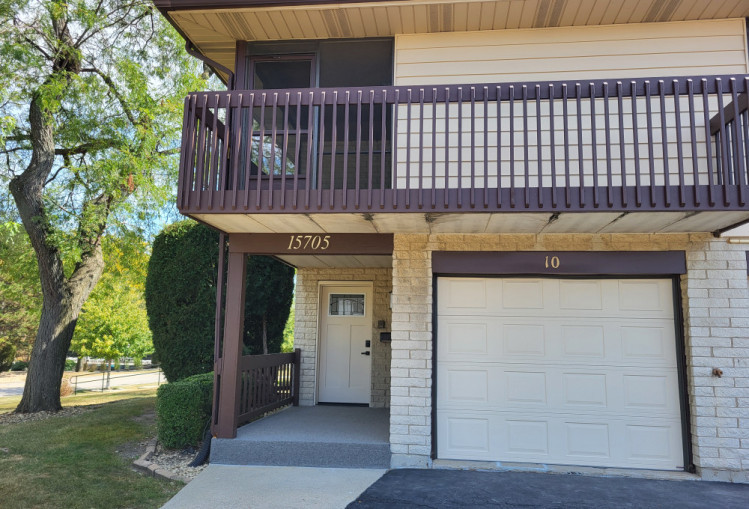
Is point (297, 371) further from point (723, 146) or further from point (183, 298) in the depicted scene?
point (723, 146)

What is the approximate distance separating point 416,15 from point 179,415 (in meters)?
5.75

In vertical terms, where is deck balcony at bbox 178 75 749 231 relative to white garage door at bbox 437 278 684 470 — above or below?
above

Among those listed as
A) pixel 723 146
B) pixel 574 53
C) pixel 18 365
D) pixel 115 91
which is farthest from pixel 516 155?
pixel 18 365

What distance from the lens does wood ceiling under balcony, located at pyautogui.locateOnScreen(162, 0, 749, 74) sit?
19.4 feet

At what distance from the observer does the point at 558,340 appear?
19.6 ft

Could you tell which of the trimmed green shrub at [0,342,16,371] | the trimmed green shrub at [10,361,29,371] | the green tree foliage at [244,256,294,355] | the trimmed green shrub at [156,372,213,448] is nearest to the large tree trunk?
the green tree foliage at [244,256,294,355]

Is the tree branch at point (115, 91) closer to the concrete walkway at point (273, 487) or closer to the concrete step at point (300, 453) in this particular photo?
the concrete step at point (300, 453)

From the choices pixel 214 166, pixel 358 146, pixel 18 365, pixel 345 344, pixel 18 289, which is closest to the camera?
pixel 358 146

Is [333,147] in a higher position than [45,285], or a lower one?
higher

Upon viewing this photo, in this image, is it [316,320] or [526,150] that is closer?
[526,150]

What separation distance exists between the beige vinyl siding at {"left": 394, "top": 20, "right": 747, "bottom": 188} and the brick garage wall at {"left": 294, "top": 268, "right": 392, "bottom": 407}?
3.34 metres

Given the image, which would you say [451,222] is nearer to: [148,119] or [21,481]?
[21,481]

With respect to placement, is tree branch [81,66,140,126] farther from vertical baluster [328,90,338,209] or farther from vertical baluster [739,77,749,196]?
vertical baluster [739,77,749,196]

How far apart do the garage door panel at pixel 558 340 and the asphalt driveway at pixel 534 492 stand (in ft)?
4.16
